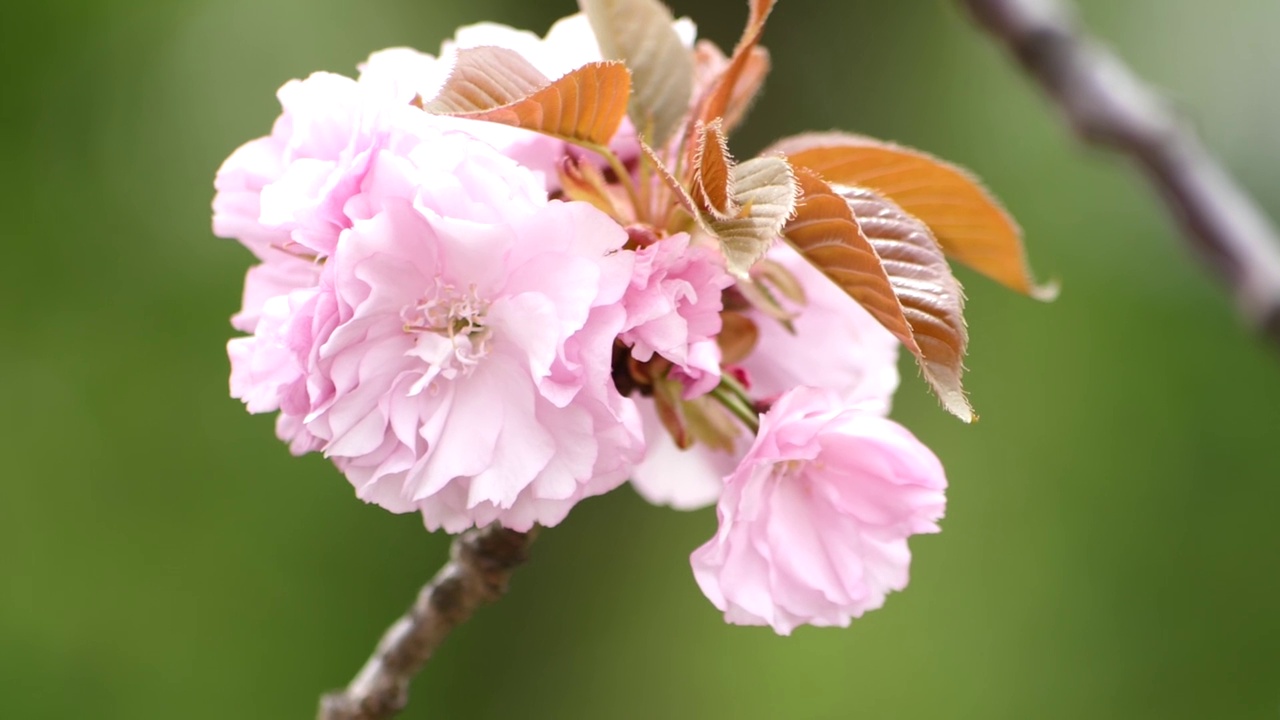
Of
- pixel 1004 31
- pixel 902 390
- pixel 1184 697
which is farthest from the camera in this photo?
pixel 902 390

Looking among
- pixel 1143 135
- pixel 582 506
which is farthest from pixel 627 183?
pixel 582 506

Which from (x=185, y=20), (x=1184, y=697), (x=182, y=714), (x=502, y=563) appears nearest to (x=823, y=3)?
(x=185, y=20)

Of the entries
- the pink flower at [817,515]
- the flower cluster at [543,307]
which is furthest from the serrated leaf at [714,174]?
the pink flower at [817,515]

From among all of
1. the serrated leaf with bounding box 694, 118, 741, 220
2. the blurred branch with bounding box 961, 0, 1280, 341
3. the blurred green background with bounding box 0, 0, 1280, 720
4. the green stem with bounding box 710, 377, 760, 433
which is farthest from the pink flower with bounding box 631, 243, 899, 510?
the blurred green background with bounding box 0, 0, 1280, 720

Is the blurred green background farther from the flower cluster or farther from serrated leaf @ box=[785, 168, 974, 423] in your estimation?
serrated leaf @ box=[785, 168, 974, 423]

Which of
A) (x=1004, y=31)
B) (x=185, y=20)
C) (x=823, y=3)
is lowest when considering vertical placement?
(x=185, y=20)

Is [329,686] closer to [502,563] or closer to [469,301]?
[502,563]
